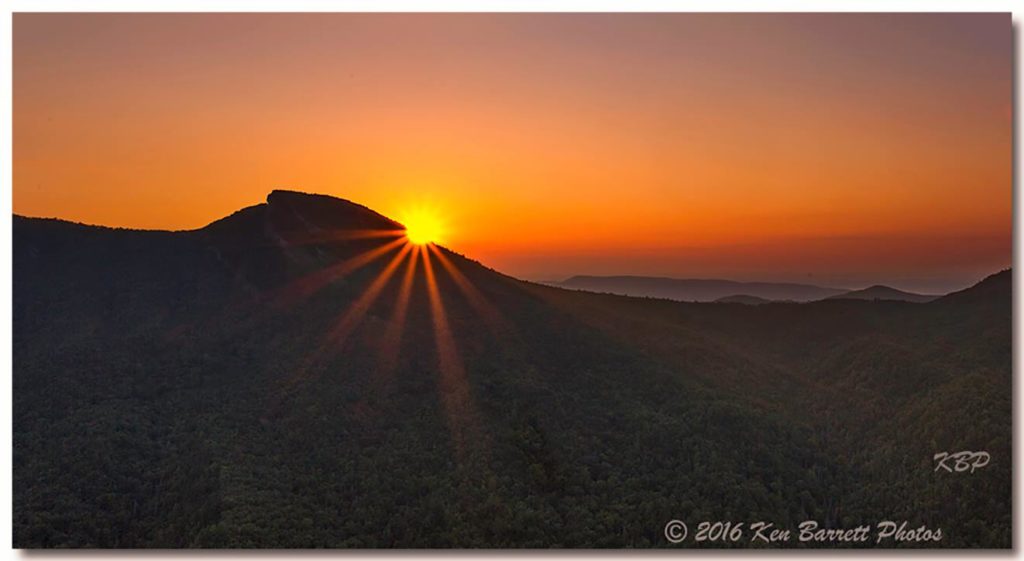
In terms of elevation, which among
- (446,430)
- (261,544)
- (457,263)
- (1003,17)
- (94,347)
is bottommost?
(261,544)

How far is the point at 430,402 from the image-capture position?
21281 millimetres

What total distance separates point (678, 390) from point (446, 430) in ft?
27.5

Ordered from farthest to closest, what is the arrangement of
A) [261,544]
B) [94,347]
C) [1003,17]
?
[94,347] < [1003,17] < [261,544]

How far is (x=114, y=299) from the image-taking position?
31141mm

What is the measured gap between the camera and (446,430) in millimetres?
19375

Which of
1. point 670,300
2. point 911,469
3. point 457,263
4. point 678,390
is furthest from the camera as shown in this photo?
point 670,300

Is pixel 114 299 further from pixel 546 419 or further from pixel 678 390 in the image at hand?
pixel 678 390

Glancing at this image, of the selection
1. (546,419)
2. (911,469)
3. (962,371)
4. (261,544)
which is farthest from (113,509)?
(962,371)

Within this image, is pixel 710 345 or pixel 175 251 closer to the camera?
pixel 710 345

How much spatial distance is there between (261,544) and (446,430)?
20.3 ft

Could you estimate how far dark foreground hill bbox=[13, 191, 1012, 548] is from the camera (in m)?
15.3

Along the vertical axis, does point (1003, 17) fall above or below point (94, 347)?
above

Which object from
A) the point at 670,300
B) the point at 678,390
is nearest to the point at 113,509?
the point at 678,390

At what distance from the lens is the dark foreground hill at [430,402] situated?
50.3 feet
